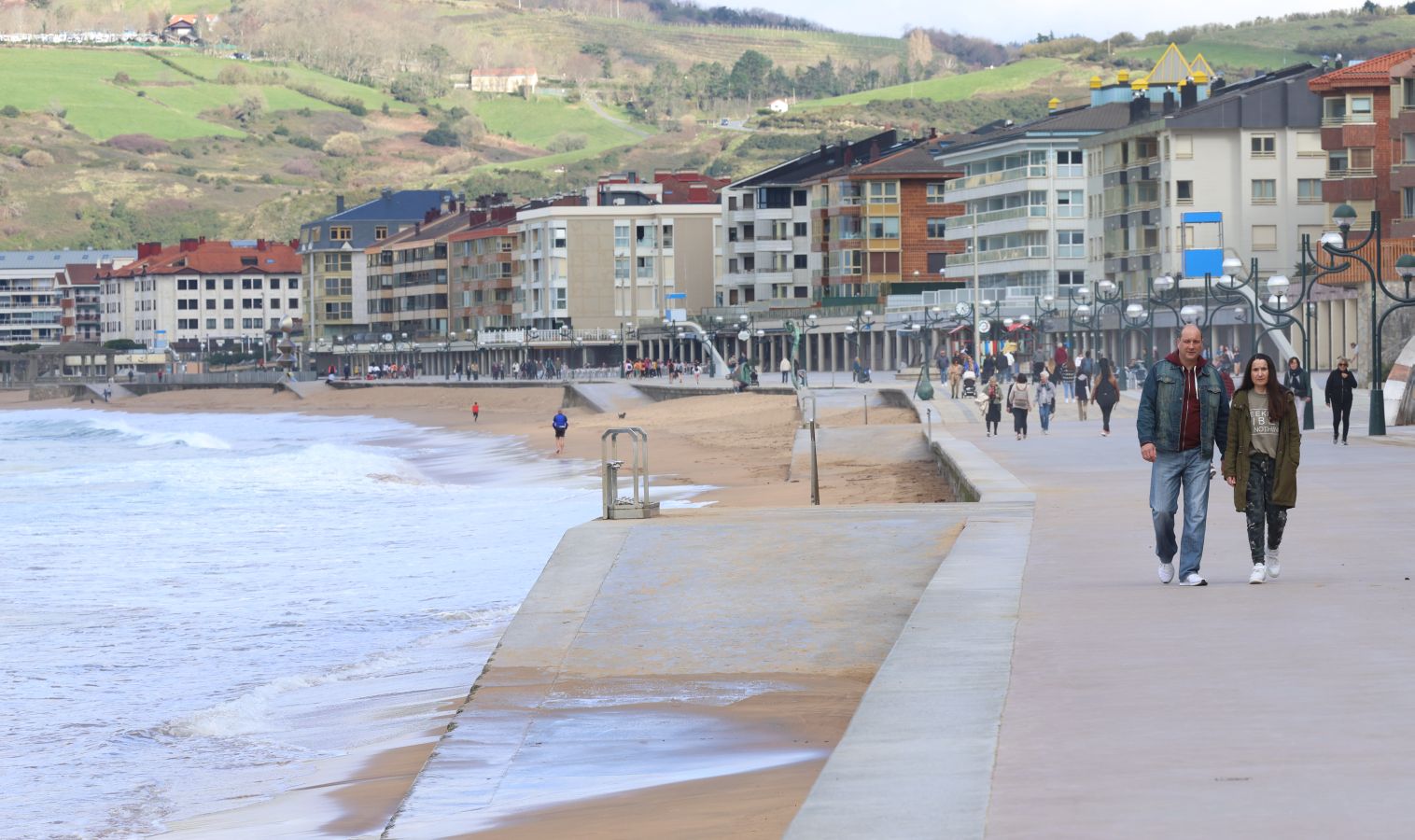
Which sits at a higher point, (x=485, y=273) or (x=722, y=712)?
(x=485, y=273)

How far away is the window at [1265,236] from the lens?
320ft

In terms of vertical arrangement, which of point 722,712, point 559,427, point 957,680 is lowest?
point 722,712

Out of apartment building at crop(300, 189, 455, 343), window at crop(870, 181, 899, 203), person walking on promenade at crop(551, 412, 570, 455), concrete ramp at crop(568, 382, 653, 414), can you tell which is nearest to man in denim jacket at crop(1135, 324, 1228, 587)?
person walking on promenade at crop(551, 412, 570, 455)

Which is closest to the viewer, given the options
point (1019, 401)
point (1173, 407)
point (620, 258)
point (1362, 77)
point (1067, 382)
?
point (1173, 407)

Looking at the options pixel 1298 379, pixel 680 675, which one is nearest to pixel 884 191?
pixel 1298 379

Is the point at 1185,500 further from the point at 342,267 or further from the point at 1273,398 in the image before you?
the point at 342,267

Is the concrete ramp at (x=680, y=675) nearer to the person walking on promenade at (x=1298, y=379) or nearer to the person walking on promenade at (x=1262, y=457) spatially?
the person walking on promenade at (x=1262, y=457)

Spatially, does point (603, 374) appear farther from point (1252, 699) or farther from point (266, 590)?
point (1252, 699)

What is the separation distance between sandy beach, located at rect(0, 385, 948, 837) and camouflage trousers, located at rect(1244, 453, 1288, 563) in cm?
295

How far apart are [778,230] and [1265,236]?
4626 cm

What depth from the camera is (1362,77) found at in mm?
85562

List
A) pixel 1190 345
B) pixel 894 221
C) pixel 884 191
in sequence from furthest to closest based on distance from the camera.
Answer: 1. pixel 894 221
2. pixel 884 191
3. pixel 1190 345

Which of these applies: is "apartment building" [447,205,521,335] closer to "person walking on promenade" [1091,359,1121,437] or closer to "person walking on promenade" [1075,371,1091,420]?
"person walking on promenade" [1075,371,1091,420]

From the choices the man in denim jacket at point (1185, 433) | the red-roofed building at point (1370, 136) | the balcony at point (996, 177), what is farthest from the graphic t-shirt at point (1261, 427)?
the balcony at point (996, 177)
